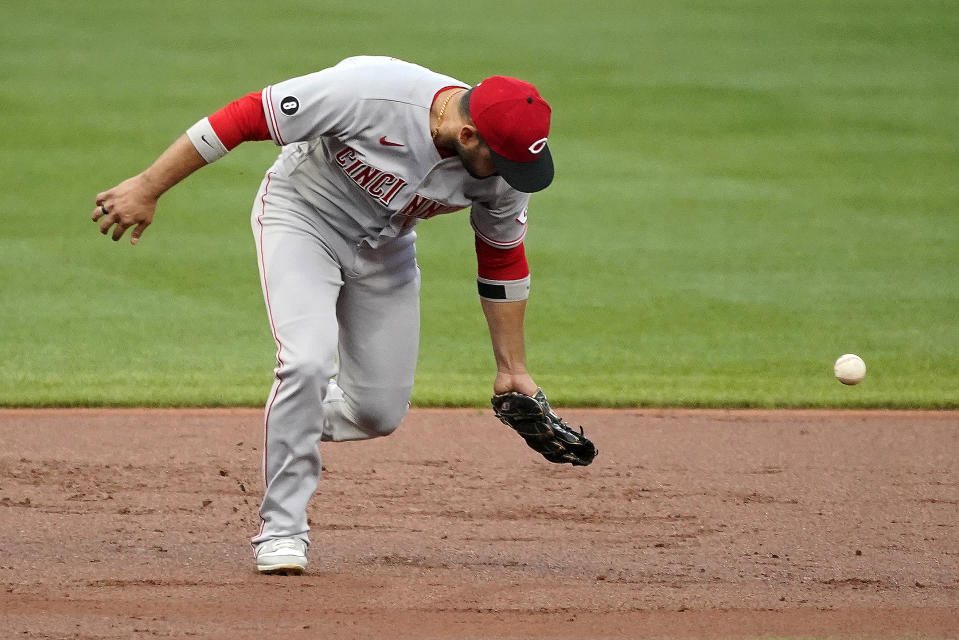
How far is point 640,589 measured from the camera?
444 cm

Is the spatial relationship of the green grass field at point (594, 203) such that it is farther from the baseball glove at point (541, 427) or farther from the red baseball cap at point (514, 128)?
the red baseball cap at point (514, 128)

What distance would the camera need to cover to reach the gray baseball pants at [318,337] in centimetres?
430

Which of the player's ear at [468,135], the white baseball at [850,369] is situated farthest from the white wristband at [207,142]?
the white baseball at [850,369]

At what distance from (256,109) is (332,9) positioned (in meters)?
13.8

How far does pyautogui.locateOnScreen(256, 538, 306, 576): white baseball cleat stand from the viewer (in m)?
4.36

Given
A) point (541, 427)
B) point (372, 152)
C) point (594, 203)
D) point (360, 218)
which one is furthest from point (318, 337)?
point (594, 203)

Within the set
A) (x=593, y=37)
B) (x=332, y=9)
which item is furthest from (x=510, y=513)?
(x=332, y=9)

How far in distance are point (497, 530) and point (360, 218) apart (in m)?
1.40

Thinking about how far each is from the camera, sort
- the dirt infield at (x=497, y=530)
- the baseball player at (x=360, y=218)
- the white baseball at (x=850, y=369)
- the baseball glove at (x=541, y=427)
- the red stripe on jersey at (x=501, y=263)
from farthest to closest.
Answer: the white baseball at (x=850, y=369) → the red stripe on jersey at (x=501, y=263) → the baseball glove at (x=541, y=427) → the baseball player at (x=360, y=218) → the dirt infield at (x=497, y=530)

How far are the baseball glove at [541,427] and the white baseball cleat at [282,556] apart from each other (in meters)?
0.81

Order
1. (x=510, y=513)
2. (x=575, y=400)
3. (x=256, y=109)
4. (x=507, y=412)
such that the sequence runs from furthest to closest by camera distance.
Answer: (x=575, y=400) < (x=510, y=513) < (x=507, y=412) < (x=256, y=109)

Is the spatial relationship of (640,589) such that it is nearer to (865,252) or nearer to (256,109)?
(256,109)

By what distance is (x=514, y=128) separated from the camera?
4.10 meters

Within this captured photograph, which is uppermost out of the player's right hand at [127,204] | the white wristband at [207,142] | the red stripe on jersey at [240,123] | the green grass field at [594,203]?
the red stripe on jersey at [240,123]
